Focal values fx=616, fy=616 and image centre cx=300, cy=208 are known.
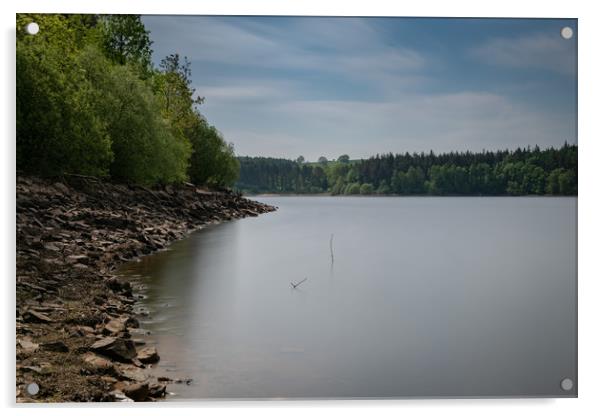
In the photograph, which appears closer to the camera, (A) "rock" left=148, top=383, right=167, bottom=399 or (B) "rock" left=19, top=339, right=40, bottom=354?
(A) "rock" left=148, top=383, right=167, bottom=399

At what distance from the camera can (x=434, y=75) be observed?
7.22 m

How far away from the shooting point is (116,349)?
6.06 m

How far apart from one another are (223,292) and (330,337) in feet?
9.38

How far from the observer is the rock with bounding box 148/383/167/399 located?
5.54 m

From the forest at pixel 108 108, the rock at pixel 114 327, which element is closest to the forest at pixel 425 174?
the forest at pixel 108 108

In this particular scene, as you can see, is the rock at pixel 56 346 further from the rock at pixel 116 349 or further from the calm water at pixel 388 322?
the calm water at pixel 388 322

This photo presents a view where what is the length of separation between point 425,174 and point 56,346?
4.80 meters

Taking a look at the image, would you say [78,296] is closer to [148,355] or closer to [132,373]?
[148,355]

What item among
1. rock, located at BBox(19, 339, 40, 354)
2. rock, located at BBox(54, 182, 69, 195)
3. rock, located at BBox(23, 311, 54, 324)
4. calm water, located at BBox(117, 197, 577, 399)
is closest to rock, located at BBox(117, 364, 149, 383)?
calm water, located at BBox(117, 197, 577, 399)

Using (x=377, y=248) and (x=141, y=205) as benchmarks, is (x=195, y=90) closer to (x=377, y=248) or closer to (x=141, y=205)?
(x=141, y=205)

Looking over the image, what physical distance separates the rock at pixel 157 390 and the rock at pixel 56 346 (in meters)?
1.07

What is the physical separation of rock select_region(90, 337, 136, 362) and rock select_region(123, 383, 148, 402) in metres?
0.55

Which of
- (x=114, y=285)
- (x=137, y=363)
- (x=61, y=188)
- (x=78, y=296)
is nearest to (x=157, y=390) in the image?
(x=137, y=363)

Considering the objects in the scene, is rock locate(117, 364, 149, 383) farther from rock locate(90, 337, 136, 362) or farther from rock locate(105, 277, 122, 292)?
rock locate(105, 277, 122, 292)
